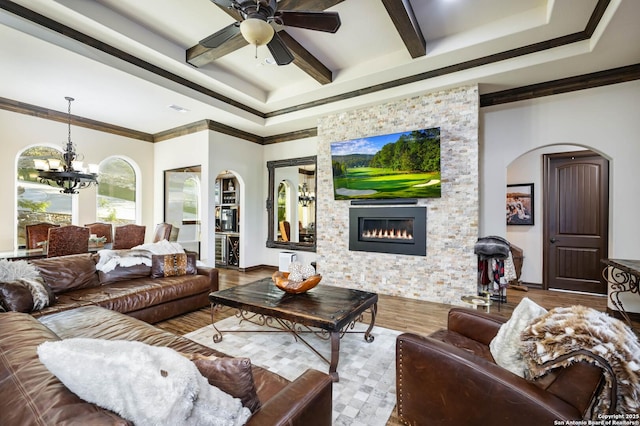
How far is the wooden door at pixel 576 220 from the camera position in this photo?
4.58 meters

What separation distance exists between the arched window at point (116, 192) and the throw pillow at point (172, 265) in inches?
137

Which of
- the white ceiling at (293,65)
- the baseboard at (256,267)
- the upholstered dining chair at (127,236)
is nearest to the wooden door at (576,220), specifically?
the white ceiling at (293,65)

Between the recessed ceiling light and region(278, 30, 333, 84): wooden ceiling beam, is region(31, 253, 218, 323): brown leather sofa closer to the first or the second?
the recessed ceiling light

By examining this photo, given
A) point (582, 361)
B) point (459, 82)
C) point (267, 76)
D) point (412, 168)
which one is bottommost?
point (582, 361)

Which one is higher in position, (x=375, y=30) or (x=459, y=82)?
(x=375, y=30)

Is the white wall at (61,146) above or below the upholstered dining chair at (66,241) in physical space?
above

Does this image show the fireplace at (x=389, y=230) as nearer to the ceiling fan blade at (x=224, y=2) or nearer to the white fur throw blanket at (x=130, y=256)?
the white fur throw blanket at (x=130, y=256)

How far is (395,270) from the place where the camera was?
466 cm

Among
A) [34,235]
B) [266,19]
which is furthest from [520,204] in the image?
[34,235]

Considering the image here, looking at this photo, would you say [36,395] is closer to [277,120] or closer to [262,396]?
[262,396]

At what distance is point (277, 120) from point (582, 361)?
556 centimetres

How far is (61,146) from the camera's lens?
17.4ft

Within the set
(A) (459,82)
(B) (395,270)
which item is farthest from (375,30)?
(B) (395,270)

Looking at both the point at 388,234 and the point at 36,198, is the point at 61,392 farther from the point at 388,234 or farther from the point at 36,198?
the point at 36,198
